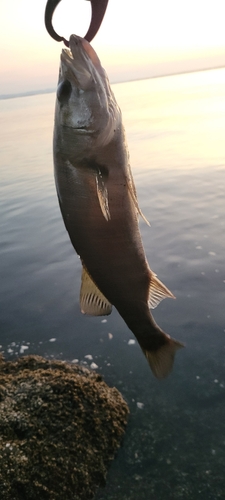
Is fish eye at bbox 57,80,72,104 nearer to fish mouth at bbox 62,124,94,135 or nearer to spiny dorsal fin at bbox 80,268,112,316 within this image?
fish mouth at bbox 62,124,94,135

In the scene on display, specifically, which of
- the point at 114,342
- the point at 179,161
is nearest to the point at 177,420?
the point at 114,342

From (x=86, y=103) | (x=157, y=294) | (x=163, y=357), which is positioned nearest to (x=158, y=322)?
(x=163, y=357)

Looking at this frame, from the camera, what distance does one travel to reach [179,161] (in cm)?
1725

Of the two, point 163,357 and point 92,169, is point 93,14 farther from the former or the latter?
point 163,357

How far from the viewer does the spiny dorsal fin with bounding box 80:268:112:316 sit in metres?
2.56

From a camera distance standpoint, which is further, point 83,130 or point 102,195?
point 83,130

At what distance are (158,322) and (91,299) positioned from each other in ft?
13.4

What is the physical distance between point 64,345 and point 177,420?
87.7 inches

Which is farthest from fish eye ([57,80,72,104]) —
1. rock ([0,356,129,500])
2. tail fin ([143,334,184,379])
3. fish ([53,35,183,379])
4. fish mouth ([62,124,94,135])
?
rock ([0,356,129,500])

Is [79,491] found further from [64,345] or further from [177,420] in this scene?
[64,345]

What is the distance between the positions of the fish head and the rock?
111 inches

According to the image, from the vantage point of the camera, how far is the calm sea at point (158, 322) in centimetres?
411

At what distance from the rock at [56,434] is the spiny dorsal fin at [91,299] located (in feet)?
6.23

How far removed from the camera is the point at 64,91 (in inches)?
93.8
